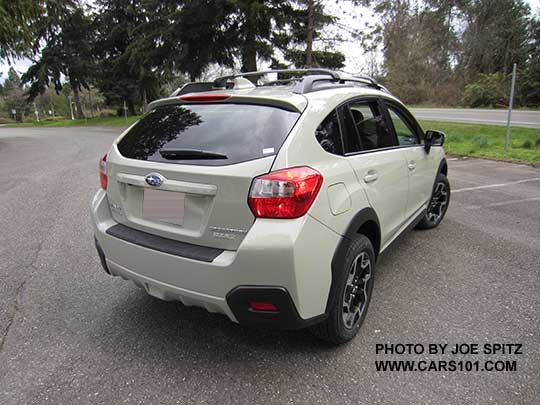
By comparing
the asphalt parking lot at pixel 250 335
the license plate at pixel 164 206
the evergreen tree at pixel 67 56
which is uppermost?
the evergreen tree at pixel 67 56

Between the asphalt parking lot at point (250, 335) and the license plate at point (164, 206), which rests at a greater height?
the license plate at point (164, 206)

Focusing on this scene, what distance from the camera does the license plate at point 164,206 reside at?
6.79 feet

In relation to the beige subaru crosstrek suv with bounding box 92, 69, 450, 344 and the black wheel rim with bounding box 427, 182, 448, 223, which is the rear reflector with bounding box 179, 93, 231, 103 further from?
the black wheel rim with bounding box 427, 182, 448, 223

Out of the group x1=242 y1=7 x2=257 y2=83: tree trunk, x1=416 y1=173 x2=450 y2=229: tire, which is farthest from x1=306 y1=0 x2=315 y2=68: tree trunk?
x1=416 y1=173 x2=450 y2=229: tire

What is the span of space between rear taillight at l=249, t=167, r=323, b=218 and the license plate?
45 centimetres

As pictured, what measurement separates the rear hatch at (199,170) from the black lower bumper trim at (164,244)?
0.10 feet

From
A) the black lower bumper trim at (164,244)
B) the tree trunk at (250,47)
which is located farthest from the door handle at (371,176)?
the tree trunk at (250,47)

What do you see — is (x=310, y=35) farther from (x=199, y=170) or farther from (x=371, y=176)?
(x=199, y=170)

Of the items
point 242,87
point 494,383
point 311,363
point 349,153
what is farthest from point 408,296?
point 242,87

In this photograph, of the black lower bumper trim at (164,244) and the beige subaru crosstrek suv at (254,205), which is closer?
the beige subaru crosstrek suv at (254,205)

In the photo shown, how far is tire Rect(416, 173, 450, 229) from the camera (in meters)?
4.31

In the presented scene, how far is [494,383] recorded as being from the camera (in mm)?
2064

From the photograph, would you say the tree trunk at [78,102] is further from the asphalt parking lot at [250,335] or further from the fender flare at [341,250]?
the fender flare at [341,250]

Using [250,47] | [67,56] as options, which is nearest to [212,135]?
[250,47]
